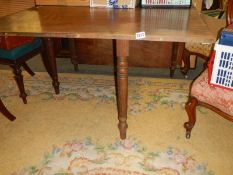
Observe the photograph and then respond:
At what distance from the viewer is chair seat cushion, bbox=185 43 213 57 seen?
84.2 inches

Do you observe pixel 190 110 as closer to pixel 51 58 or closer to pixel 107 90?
pixel 107 90

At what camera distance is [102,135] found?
68.7 inches

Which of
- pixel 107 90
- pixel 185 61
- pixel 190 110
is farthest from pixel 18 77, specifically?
pixel 185 61

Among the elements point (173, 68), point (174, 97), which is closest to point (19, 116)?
point (174, 97)

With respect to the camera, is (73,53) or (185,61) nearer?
(185,61)

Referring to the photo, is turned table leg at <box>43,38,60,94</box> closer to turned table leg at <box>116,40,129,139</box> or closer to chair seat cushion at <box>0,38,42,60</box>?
chair seat cushion at <box>0,38,42,60</box>

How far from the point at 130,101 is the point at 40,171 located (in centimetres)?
98

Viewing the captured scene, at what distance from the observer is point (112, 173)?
1.44 m

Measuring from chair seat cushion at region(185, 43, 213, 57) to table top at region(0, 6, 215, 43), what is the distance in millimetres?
539

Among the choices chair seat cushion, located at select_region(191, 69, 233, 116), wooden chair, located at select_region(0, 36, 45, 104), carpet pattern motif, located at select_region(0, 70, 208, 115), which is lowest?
carpet pattern motif, located at select_region(0, 70, 208, 115)

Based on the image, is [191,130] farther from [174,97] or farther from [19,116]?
[19,116]

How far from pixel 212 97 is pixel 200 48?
95cm

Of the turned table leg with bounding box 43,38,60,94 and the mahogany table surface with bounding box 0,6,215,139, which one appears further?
the turned table leg with bounding box 43,38,60,94

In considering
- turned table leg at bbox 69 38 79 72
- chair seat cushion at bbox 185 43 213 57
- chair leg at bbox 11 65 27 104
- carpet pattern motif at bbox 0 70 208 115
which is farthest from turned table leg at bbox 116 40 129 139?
turned table leg at bbox 69 38 79 72
